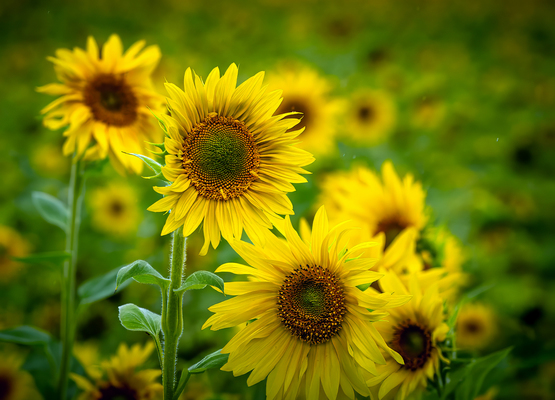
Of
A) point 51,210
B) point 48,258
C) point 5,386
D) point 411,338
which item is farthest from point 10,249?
point 411,338

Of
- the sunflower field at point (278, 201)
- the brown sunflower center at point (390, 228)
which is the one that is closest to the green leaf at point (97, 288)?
the sunflower field at point (278, 201)

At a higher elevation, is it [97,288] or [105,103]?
[105,103]

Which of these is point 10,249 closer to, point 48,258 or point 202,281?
point 48,258

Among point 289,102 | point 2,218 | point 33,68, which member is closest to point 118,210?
point 2,218

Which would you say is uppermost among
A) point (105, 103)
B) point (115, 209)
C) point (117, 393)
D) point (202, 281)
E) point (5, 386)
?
point (105, 103)

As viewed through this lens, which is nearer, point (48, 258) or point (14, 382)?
point (48, 258)

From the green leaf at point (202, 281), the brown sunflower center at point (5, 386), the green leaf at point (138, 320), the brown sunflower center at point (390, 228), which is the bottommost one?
the brown sunflower center at point (5, 386)

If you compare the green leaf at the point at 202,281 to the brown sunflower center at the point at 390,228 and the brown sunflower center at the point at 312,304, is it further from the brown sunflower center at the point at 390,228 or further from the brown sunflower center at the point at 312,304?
the brown sunflower center at the point at 390,228
